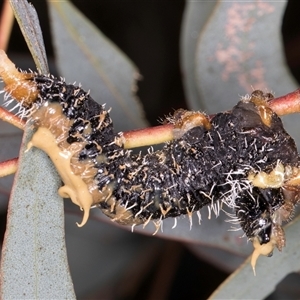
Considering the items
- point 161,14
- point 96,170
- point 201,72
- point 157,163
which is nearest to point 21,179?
point 96,170

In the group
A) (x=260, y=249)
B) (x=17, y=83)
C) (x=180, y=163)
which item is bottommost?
(x=260, y=249)

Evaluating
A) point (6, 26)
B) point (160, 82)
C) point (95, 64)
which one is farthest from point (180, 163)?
point (160, 82)

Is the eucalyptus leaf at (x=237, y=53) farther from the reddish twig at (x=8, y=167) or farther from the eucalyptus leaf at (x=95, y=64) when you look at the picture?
the reddish twig at (x=8, y=167)

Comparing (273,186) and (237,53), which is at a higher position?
(237,53)

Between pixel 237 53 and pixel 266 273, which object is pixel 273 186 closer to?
pixel 266 273

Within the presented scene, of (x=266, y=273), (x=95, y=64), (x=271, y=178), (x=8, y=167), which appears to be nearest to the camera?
(x=8, y=167)

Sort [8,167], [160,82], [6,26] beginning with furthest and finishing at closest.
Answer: [160,82] → [6,26] → [8,167]

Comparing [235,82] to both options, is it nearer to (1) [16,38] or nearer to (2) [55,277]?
(2) [55,277]

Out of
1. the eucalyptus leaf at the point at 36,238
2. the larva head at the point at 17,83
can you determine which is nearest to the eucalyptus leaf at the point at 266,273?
the eucalyptus leaf at the point at 36,238
